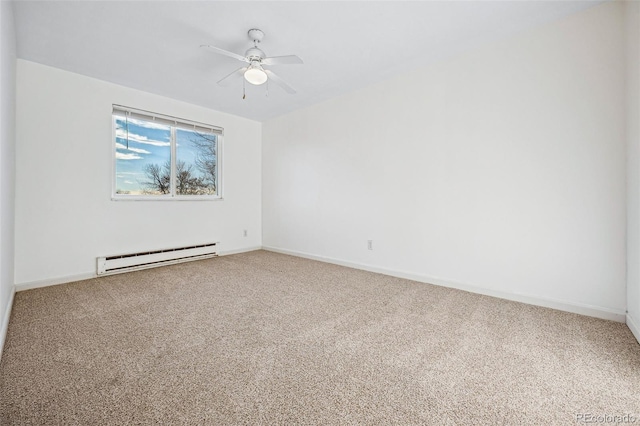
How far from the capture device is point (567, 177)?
2.22 m

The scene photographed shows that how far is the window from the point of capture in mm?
3549

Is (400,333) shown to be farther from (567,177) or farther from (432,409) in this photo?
(567,177)

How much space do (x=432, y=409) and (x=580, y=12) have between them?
3.09 meters

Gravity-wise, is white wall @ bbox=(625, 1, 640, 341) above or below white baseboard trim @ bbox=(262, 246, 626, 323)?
above

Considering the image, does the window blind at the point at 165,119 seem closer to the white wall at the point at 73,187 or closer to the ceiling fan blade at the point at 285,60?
the white wall at the point at 73,187

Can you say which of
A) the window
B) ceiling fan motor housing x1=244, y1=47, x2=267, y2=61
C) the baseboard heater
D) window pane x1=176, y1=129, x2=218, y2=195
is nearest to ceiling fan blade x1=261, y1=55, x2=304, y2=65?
ceiling fan motor housing x1=244, y1=47, x2=267, y2=61

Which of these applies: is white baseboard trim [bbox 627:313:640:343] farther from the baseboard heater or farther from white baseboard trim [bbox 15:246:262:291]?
white baseboard trim [bbox 15:246:262:291]

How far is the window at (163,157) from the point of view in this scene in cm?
355

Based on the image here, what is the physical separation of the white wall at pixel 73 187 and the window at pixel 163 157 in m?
0.13

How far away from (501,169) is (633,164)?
2.69 ft

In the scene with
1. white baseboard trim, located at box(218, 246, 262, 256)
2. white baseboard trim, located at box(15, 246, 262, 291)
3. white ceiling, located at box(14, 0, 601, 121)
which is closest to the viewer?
white ceiling, located at box(14, 0, 601, 121)

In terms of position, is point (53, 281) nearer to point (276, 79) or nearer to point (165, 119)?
point (165, 119)

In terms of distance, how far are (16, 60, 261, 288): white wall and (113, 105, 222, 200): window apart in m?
0.13

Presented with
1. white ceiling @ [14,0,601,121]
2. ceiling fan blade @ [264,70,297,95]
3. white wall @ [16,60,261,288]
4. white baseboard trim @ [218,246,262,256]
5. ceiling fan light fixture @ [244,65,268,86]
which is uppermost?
white ceiling @ [14,0,601,121]
